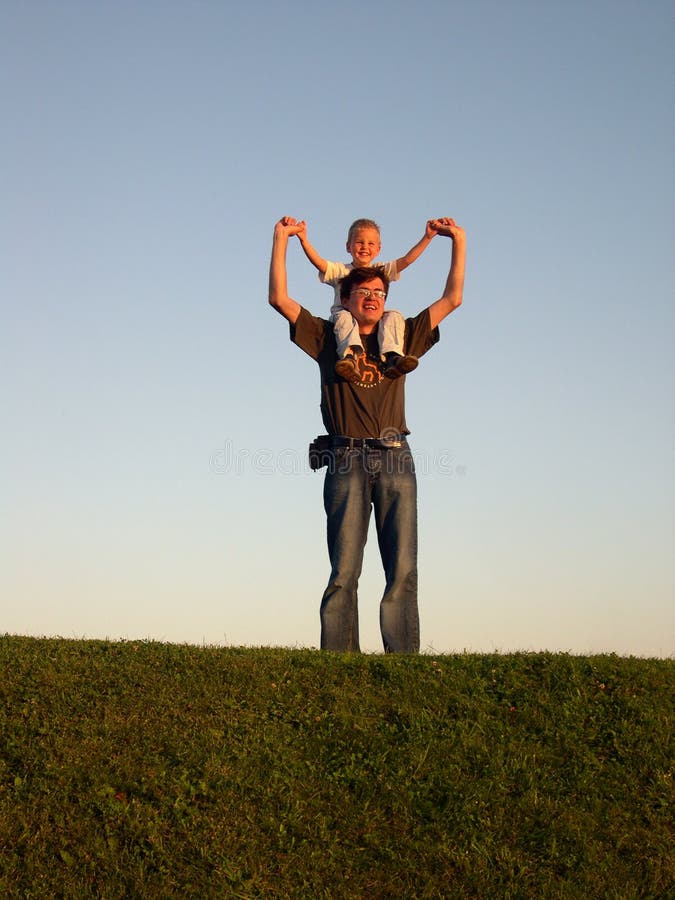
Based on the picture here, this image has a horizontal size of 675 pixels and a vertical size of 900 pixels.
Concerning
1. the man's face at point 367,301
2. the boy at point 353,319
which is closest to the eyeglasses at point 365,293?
the man's face at point 367,301

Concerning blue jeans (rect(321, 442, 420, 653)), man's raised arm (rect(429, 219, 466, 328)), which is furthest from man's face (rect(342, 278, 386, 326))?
blue jeans (rect(321, 442, 420, 653))

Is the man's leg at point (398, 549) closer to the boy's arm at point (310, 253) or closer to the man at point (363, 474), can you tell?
the man at point (363, 474)

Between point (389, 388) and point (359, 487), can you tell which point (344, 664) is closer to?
point (359, 487)

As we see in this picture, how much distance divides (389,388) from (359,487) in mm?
1216

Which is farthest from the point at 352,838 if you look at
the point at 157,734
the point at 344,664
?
the point at 344,664

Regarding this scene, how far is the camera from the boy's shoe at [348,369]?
11734 millimetres

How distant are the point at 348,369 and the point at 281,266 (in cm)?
144

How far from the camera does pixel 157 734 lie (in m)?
9.13

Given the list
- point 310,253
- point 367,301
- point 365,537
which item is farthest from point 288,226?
point 365,537

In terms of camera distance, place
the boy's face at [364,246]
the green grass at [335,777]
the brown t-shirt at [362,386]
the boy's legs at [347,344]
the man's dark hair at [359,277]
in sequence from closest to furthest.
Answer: the green grass at [335,777], the boy's legs at [347,344], the brown t-shirt at [362,386], the man's dark hair at [359,277], the boy's face at [364,246]

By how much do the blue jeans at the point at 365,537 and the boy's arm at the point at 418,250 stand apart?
226 centimetres

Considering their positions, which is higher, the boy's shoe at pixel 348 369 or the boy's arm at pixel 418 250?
the boy's arm at pixel 418 250

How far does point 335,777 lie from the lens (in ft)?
28.2

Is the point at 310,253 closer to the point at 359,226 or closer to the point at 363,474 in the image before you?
the point at 359,226
